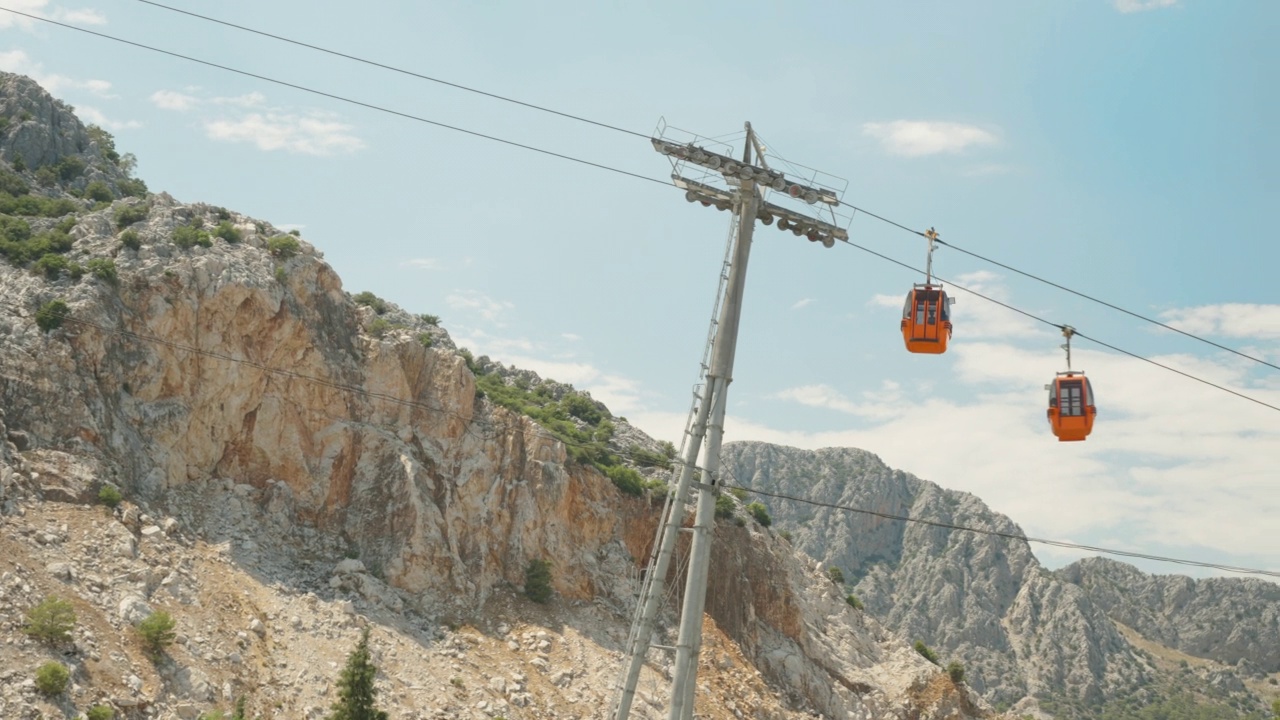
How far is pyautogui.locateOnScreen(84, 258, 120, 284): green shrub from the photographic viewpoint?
48.7 meters

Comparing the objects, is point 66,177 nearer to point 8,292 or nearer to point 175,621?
point 8,292

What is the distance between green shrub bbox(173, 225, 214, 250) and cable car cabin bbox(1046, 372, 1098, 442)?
41408 mm

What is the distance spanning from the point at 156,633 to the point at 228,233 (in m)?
22.2

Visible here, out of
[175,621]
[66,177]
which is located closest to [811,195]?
[175,621]

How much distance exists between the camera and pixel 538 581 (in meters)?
55.2

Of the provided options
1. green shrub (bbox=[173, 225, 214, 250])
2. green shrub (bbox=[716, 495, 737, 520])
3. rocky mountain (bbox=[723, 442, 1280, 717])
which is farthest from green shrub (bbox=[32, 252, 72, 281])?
rocky mountain (bbox=[723, 442, 1280, 717])

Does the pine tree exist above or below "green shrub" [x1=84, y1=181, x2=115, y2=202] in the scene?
below

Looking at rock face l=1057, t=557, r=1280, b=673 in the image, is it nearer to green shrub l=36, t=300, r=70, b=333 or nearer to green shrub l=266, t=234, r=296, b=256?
green shrub l=266, t=234, r=296, b=256

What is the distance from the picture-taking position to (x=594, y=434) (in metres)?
67.6

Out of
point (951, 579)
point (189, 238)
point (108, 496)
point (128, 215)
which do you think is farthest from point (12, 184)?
point (951, 579)

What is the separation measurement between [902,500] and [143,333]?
4896 inches

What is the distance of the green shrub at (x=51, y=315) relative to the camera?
46.4 m

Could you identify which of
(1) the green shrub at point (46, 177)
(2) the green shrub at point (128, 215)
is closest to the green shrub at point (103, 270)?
(2) the green shrub at point (128, 215)

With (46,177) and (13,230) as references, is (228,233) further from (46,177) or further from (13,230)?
(46,177)
